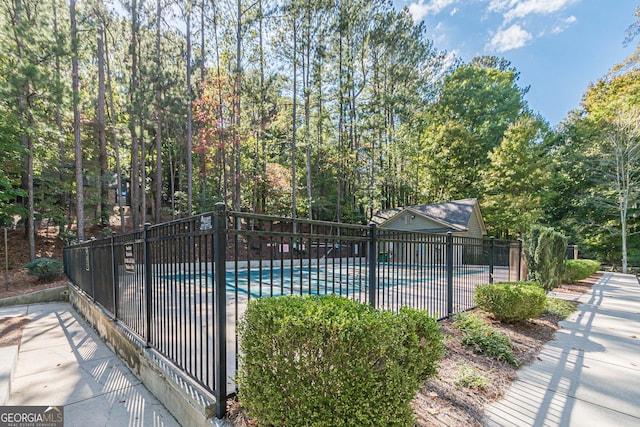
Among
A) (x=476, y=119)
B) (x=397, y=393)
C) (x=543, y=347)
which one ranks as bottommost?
(x=543, y=347)

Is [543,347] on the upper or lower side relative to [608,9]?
lower

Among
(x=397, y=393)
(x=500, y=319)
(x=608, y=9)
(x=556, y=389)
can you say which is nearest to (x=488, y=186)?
(x=608, y=9)

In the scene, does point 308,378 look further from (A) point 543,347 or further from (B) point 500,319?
(B) point 500,319

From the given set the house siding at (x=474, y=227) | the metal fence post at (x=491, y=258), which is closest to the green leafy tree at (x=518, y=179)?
the house siding at (x=474, y=227)

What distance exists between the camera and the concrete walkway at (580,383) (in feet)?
7.56

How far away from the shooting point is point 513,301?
14.4ft

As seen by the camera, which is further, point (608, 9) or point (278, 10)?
point (278, 10)

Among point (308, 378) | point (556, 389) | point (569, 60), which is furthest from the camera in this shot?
point (569, 60)

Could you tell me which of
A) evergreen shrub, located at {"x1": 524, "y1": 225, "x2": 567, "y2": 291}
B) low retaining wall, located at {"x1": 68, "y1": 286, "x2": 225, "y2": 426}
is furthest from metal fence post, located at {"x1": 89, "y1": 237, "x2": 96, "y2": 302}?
evergreen shrub, located at {"x1": 524, "y1": 225, "x2": 567, "y2": 291}

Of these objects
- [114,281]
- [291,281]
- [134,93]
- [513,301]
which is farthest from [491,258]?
[134,93]

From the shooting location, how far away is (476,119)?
2466cm

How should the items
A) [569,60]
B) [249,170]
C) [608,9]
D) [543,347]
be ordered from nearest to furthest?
[543,347] → [608,9] → [569,60] → [249,170]

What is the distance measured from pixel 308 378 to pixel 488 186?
2203 cm

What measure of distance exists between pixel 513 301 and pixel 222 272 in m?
4.46
